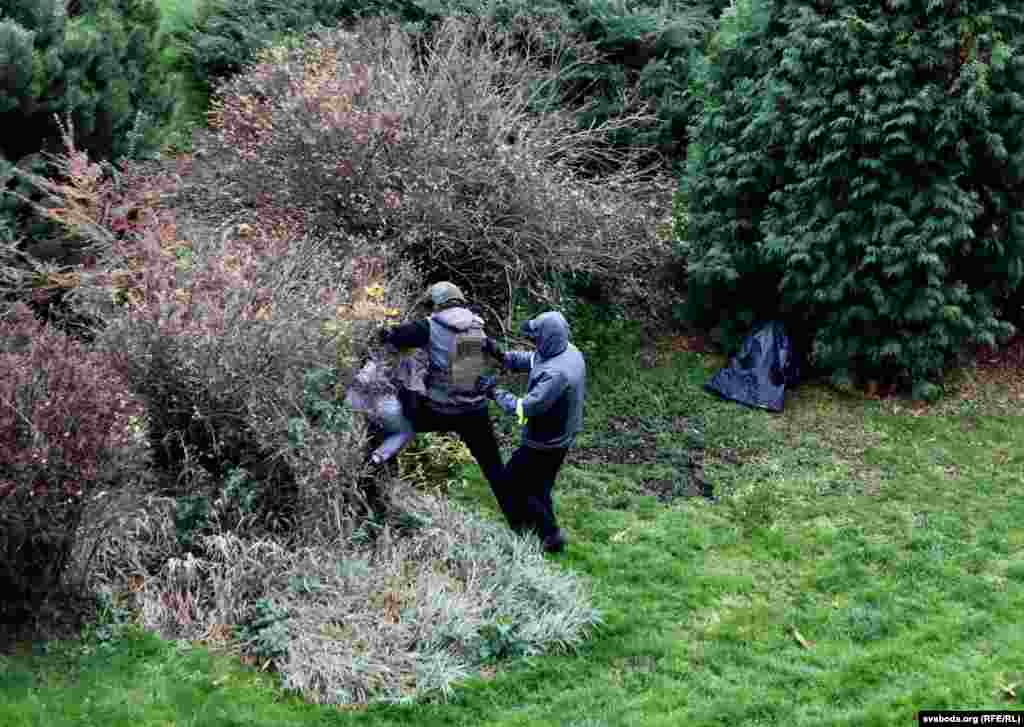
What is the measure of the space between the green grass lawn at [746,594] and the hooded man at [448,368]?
3.25 ft

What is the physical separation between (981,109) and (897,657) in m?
5.00

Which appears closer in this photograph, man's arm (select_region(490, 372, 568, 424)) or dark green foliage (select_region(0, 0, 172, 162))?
man's arm (select_region(490, 372, 568, 424))

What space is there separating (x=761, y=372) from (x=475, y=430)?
3778 millimetres

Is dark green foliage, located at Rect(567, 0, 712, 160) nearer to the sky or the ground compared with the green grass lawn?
nearer to the sky

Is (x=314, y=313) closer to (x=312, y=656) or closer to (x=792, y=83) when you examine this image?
(x=312, y=656)

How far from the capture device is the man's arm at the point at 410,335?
23.9 feet

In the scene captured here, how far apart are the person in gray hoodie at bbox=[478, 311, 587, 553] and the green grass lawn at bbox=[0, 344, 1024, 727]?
408mm

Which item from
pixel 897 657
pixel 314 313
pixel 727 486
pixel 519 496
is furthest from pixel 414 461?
pixel 897 657

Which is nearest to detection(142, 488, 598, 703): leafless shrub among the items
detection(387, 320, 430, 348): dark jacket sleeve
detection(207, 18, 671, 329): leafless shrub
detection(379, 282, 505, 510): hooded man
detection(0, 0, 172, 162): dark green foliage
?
detection(379, 282, 505, 510): hooded man

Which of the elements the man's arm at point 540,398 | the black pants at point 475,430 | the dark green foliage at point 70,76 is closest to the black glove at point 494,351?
the black pants at point 475,430

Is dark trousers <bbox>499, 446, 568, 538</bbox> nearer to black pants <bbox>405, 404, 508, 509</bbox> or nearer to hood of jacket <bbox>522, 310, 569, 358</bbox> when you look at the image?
black pants <bbox>405, 404, 508, 509</bbox>

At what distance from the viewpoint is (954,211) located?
9508mm

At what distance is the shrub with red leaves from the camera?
548 centimetres

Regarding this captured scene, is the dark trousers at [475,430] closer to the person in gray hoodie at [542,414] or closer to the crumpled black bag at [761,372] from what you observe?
the person in gray hoodie at [542,414]
